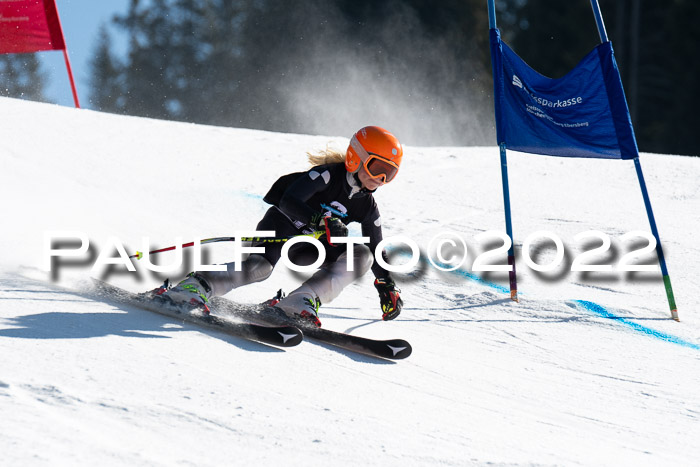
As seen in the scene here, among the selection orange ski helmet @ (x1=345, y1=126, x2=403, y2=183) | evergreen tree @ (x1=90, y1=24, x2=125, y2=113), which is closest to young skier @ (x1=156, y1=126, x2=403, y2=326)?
orange ski helmet @ (x1=345, y1=126, x2=403, y2=183)

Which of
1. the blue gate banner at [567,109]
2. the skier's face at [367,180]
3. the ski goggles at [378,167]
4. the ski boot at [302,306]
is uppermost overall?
the blue gate banner at [567,109]

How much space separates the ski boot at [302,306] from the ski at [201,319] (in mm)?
71

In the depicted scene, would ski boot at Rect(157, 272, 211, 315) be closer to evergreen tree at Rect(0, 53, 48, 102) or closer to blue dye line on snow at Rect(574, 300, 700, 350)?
blue dye line on snow at Rect(574, 300, 700, 350)

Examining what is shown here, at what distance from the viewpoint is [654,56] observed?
24734mm

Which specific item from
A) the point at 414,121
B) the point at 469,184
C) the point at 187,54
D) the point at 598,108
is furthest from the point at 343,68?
the point at 598,108

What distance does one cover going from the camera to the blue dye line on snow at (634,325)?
4281 mm

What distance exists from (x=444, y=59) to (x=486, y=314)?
23934 millimetres

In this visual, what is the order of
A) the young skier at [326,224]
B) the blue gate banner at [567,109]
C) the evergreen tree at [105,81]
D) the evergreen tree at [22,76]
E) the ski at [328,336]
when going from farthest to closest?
1. the evergreen tree at [22,76]
2. the evergreen tree at [105,81]
3. the blue gate banner at [567,109]
4. the young skier at [326,224]
5. the ski at [328,336]

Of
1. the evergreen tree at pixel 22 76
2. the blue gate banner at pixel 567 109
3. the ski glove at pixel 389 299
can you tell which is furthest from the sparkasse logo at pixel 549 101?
the evergreen tree at pixel 22 76

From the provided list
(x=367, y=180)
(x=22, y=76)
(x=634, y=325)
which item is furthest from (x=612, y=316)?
(x=22, y=76)

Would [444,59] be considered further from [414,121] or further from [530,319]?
[530,319]

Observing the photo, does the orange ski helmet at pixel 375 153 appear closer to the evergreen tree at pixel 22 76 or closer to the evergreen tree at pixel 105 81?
the evergreen tree at pixel 105 81

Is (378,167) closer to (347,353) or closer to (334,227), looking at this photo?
(334,227)

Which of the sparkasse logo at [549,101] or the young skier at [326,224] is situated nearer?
the young skier at [326,224]
